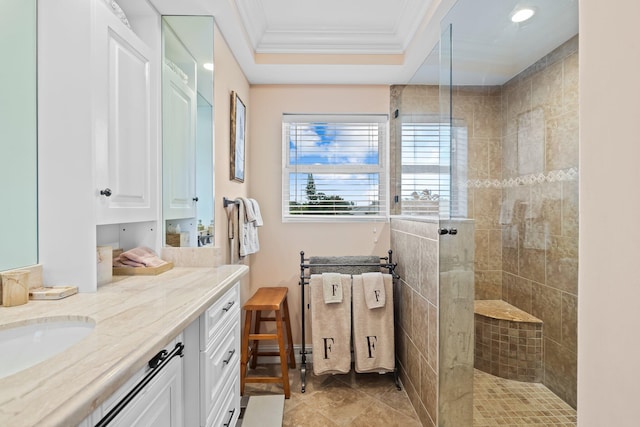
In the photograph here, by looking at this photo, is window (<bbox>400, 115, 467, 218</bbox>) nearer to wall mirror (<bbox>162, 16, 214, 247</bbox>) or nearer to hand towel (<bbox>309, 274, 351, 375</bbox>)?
hand towel (<bbox>309, 274, 351, 375</bbox>)

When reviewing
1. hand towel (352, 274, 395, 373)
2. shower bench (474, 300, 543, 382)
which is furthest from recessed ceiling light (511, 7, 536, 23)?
hand towel (352, 274, 395, 373)

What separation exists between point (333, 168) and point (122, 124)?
178 centimetres

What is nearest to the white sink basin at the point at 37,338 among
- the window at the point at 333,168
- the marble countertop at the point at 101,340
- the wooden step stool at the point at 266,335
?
the marble countertop at the point at 101,340

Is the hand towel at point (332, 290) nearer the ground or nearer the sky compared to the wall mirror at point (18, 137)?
nearer the ground

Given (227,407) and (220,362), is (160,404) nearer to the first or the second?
(220,362)

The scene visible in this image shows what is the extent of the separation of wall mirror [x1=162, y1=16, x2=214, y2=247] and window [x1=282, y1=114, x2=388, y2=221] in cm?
105

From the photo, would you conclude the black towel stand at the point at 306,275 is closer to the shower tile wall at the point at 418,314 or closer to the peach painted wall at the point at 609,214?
the shower tile wall at the point at 418,314

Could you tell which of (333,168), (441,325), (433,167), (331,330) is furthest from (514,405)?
(333,168)

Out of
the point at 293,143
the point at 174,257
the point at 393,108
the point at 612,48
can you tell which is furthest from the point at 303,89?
Result: the point at 612,48

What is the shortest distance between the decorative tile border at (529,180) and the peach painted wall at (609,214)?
0.64m

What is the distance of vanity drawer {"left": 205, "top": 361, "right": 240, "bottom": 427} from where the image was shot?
1351 millimetres

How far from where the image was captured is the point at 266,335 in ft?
7.59

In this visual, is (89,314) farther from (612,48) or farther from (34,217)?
(612,48)

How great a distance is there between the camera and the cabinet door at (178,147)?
179 centimetres
